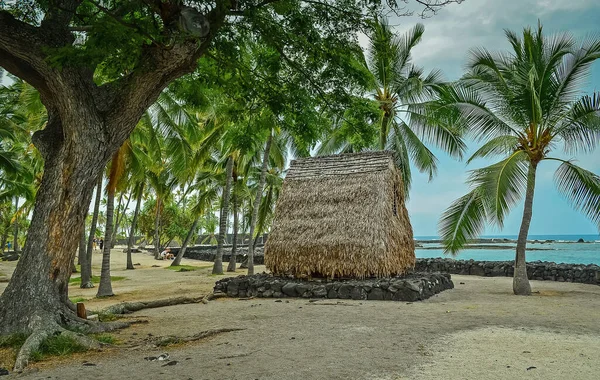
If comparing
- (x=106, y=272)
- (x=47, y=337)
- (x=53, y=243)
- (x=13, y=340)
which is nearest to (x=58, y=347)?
(x=47, y=337)

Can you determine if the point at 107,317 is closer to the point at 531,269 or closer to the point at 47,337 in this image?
the point at 47,337

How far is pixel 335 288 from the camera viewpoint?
10273mm

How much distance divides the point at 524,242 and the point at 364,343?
7212 millimetres

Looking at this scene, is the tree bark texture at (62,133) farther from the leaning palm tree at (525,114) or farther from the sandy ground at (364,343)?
the leaning palm tree at (525,114)

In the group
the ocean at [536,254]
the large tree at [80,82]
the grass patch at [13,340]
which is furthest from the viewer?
the ocean at [536,254]

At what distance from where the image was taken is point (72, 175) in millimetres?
6098

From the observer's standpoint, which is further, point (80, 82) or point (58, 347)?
point (80, 82)

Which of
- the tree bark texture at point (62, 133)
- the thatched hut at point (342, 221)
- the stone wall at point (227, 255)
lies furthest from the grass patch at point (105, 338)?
the stone wall at point (227, 255)

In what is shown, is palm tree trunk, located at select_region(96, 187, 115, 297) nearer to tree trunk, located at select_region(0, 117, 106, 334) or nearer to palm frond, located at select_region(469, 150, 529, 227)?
tree trunk, located at select_region(0, 117, 106, 334)

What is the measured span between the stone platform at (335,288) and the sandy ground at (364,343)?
0.56 m

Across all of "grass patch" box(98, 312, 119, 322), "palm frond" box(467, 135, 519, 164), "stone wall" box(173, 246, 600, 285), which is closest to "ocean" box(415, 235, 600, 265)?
"stone wall" box(173, 246, 600, 285)

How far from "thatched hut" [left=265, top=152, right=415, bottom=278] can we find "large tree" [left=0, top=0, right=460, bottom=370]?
17.7 feet

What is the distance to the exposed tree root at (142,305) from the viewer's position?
830 cm

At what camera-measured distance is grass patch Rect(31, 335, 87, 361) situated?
5.20 meters
